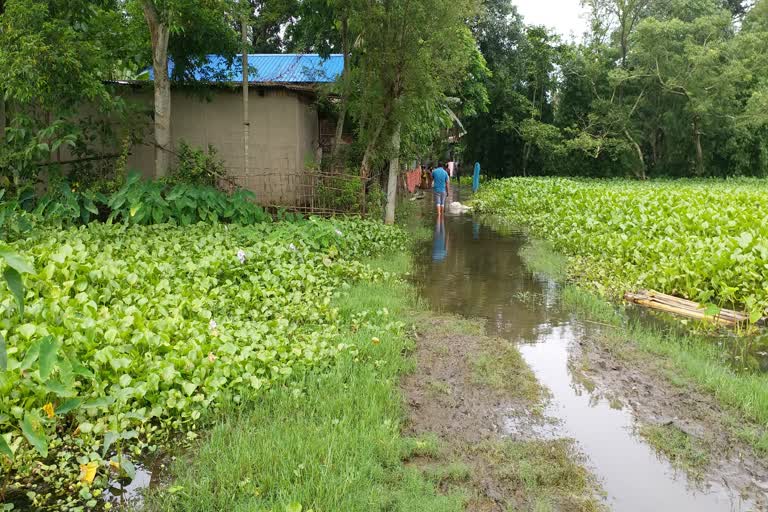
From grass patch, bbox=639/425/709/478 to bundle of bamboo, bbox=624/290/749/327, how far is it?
126 inches

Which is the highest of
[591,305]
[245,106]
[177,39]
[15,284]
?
[177,39]

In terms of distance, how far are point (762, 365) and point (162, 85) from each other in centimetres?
1101

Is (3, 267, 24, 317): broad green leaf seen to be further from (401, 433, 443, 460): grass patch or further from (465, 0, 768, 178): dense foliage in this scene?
(465, 0, 768, 178): dense foliage

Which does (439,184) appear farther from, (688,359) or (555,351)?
(688,359)


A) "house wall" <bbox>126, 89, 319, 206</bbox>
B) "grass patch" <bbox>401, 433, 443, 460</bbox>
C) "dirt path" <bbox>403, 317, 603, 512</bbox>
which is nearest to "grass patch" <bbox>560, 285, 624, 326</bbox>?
"dirt path" <bbox>403, 317, 603, 512</bbox>

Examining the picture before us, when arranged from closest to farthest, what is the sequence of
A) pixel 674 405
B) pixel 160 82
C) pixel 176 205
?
pixel 674 405 → pixel 176 205 → pixel 160 82

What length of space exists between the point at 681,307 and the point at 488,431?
471cm

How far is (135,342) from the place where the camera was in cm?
476

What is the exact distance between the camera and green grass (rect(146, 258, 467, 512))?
3414mm

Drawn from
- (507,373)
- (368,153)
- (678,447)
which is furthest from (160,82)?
(678,447)

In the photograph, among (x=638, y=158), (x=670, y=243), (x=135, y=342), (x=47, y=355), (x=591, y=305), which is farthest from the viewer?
(x=638, y=158)

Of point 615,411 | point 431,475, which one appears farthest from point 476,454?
point 615,411

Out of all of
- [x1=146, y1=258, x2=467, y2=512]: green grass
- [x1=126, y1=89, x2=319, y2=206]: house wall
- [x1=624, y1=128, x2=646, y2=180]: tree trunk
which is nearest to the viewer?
[x1=146, y1=258, x2=467, y2=512]: green grass

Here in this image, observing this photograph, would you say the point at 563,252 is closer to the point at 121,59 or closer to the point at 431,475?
the point at 431,475
